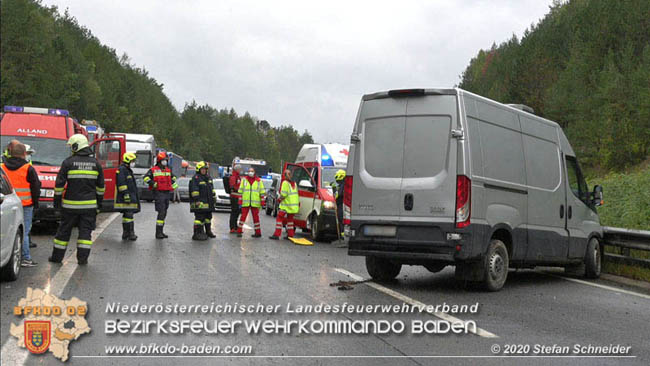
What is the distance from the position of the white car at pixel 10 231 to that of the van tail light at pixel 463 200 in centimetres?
560

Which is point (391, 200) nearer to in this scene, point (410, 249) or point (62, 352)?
point (410, 249)

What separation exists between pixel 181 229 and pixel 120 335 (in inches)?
519

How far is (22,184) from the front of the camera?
1085 centimetres

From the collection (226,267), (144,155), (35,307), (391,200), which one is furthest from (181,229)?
(144,155)

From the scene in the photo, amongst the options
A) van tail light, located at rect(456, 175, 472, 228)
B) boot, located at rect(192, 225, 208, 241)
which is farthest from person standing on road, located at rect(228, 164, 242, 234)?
van tail light, located at rect(456, 175, 472, 228)

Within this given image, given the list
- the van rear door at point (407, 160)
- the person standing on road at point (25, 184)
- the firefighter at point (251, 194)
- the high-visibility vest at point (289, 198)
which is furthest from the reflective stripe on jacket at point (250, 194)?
the van rear door at point (407, 160)

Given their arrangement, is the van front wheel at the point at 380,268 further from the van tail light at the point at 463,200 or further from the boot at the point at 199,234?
the boot at the point at 199,234

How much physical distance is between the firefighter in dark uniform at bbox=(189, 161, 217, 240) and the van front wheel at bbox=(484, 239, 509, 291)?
8205mm

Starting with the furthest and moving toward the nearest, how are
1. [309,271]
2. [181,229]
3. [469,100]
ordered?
[181,229]
[309,271]
[469,100]

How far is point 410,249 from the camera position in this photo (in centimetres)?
955

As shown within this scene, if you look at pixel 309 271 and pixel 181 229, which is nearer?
pixel 309 271

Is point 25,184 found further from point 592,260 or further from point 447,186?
point 592,260

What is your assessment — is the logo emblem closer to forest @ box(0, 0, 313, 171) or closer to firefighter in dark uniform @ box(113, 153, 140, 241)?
firefighter in dark uniform @ box(113, 153, 140, 241)

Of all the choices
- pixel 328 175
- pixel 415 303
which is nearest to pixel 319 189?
pixel 328 175
